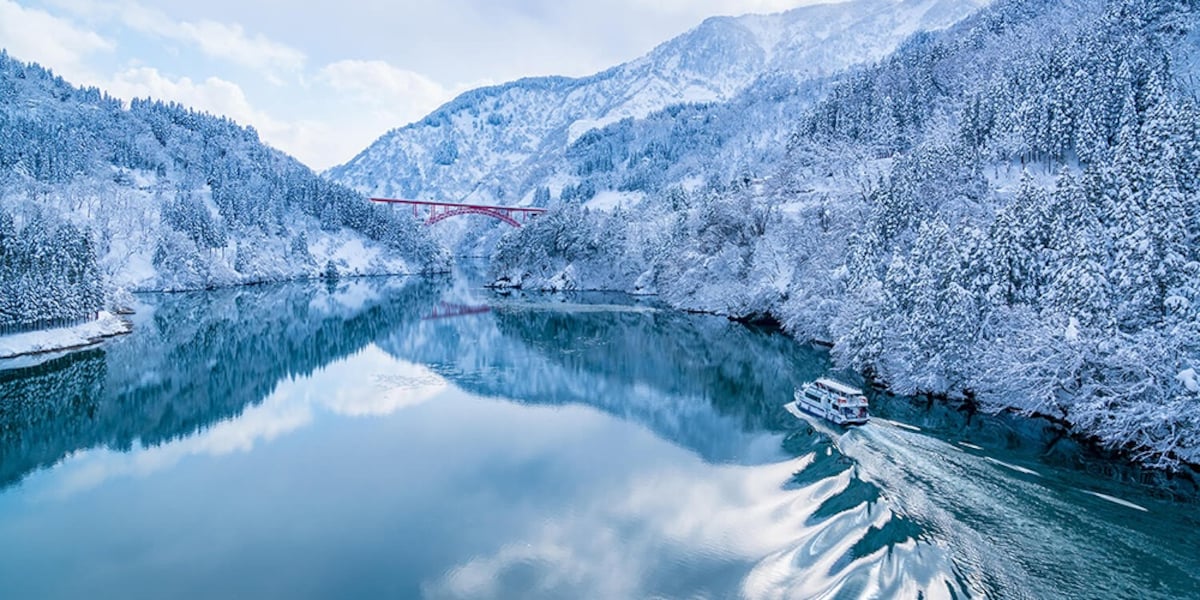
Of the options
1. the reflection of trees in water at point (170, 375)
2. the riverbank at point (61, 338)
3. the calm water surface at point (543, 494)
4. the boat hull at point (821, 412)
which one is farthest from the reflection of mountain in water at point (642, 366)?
the riverbank at point (61, 338)

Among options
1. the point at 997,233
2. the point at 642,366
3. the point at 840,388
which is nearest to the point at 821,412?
the point at 840,388

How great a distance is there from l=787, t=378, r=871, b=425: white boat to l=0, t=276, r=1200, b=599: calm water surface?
1.20 metres

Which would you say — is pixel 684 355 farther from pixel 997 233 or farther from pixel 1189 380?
pixel 1189 380

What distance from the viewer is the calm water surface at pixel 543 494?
65.6 ft

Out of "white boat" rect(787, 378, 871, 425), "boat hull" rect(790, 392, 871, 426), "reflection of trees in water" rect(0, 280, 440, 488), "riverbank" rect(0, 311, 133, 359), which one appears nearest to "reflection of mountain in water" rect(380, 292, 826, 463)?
"boat hull" rect(790, 392, 871, 426)

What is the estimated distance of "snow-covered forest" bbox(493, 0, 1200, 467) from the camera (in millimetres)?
31031

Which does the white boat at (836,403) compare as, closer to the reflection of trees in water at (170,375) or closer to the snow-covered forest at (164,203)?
the reflection of trees in water at (170,375)

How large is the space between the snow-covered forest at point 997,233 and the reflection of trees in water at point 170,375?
146 feet

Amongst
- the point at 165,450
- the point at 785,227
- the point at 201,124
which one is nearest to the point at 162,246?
the point at 201,124

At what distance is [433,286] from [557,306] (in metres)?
49.5

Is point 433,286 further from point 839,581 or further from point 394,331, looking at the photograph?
point 839,581

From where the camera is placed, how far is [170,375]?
5084cm

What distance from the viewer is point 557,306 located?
318 ft

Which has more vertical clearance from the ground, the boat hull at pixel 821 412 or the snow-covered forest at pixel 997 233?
the snow-covered forest at pixel 997 233
